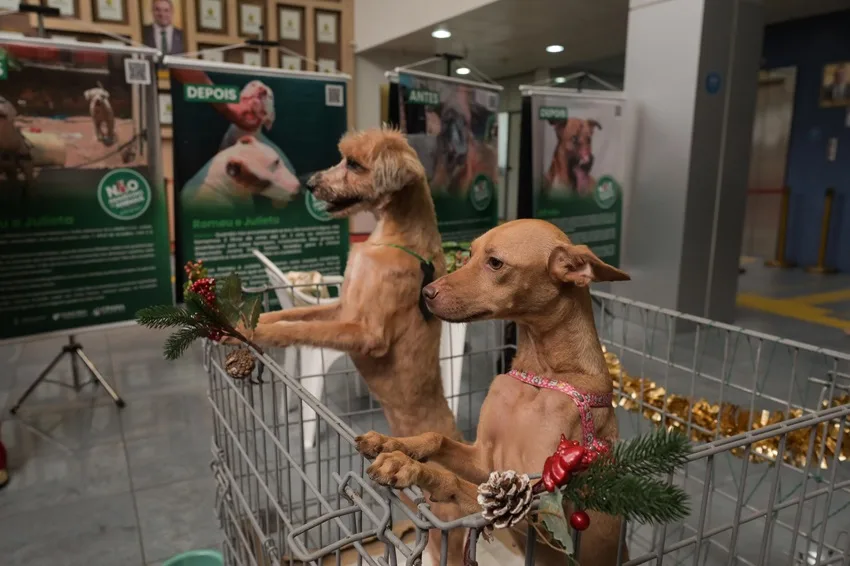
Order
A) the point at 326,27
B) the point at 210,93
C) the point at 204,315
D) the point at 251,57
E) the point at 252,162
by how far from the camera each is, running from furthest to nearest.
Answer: the point at 326,27
the point at 251,57
the point at 252,162
the point at 210,93
the point at 204,315

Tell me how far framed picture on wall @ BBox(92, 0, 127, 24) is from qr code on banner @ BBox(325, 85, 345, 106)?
4.16m

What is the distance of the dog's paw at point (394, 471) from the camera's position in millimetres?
712

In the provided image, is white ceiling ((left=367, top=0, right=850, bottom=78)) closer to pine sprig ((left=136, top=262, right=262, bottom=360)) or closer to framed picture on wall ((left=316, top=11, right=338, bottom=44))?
framed picture on wall ((left=316, top=11, right=338, bottom=44))

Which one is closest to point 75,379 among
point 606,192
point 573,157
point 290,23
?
point 573,157

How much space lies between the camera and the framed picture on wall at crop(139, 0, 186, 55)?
252 inches

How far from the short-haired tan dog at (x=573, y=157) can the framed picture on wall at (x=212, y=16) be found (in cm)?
448

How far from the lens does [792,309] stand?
4953 mm

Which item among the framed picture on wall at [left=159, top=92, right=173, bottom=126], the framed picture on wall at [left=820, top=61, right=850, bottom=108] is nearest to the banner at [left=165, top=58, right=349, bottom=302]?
the framed picture on wall at [left=159, top=92, right=173, bottom=126]

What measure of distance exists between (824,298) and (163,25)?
267 inches

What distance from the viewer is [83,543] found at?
1994 millimetres

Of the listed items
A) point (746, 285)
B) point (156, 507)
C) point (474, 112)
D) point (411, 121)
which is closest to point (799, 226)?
point (746, 285)

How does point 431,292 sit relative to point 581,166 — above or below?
below

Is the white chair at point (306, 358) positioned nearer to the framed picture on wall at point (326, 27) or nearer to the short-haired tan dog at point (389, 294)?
the short-haired tan dog at point (389, 294)

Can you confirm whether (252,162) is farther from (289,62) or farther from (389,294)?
(289,62)
